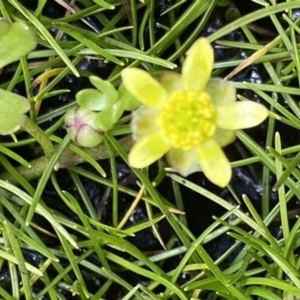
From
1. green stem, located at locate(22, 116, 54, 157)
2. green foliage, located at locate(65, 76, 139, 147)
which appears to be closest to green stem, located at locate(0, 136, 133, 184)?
green stem, located at locate(22, 116, 54, 157)

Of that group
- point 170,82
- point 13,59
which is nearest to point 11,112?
point 13,59

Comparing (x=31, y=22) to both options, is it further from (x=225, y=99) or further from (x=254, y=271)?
(x=254, y=271)

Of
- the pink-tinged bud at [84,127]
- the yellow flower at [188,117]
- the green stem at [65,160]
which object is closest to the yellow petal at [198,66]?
the yellow flower at [188,117]

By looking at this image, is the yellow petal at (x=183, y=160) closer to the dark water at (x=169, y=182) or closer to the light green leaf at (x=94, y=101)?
the light green leaf at (x=94, y=101)

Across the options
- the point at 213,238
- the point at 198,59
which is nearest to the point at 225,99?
the point at 198,59

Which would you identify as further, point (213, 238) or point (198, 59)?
point (213, 238)

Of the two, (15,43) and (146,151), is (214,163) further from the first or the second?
(15,43)
